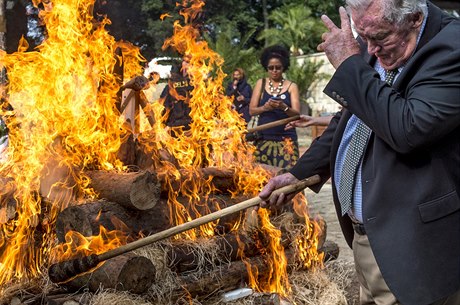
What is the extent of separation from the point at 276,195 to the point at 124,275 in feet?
4.00

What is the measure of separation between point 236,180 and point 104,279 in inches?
65.6

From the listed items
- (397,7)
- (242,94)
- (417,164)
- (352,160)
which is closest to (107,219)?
(352,160)

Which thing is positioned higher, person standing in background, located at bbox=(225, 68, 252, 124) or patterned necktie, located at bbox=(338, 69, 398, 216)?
person standing in background, located at bbox=(225, 68, 252, 124)

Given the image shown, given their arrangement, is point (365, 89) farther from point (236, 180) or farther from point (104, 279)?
point (236, 180)

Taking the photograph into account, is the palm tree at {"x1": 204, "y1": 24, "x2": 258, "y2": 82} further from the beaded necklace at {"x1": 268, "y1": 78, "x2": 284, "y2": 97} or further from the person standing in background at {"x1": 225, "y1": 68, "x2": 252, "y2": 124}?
the beaded necklace at {"x1": 268, "y1": 78, "x2": 284, "y2": 97}

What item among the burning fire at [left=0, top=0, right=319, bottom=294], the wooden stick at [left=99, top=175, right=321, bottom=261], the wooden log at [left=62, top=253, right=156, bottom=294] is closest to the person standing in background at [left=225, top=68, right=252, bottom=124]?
the burning fire at [left=0, top=0, right=319, bottom=294]

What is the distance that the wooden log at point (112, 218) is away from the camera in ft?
13.8

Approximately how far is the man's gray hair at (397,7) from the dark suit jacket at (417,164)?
0.41 feet

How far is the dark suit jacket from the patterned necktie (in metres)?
0.16

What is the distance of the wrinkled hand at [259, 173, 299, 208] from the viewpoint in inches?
131

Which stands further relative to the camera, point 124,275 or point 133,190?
point 133,190

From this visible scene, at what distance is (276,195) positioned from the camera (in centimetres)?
330

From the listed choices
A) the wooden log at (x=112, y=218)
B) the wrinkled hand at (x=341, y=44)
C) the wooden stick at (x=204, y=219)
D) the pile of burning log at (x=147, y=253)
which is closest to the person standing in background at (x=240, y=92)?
the pile of burning log at (x=147, y=253)

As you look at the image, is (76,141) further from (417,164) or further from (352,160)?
(417,164)
